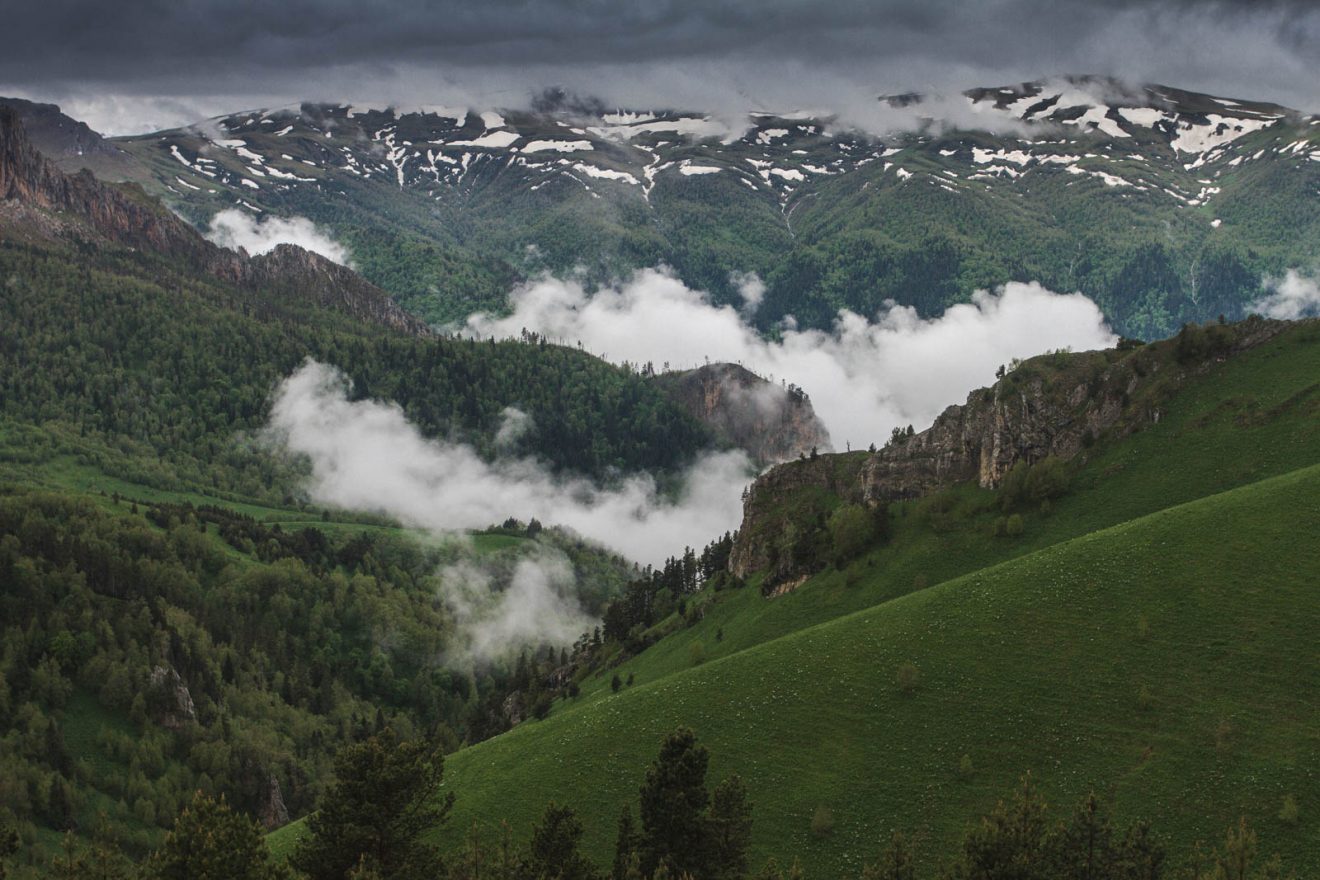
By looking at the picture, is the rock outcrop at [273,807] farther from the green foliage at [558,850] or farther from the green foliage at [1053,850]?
the green foliage at [1053,850]

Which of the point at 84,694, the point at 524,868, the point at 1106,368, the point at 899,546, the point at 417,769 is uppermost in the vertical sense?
the point at 1106,368

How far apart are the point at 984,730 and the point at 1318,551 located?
32.1 m

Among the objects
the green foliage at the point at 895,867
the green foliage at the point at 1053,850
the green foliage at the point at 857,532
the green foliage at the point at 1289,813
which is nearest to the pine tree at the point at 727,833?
the green foliage at the point at 895,867

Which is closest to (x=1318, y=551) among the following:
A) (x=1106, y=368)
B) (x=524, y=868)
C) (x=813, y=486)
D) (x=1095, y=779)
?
(x=1095, y=779)

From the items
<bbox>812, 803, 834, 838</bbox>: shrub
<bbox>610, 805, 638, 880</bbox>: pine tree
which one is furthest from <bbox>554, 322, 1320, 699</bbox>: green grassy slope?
<bbox>610, 805, 638, 880</bbox>: pine tree

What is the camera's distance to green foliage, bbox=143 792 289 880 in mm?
47781

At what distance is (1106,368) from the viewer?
418 ft

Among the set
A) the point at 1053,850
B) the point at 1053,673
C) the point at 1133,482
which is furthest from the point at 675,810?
the point at 1133,482

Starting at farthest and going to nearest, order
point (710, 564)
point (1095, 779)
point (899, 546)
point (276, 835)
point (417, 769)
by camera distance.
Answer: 1. point (710, 564)
2. point (899, 546)
3. point (276, 835)
4. point (1095, 779)
5. point (417, 769)

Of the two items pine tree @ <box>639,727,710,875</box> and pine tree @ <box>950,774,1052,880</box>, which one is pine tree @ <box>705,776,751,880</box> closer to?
pine tree @ <box>639,727,710,875</box>

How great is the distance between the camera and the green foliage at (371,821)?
5691cm

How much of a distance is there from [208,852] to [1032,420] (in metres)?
104

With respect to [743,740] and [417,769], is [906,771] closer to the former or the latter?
[743,740]

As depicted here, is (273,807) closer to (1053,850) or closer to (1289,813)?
(1053,850)
